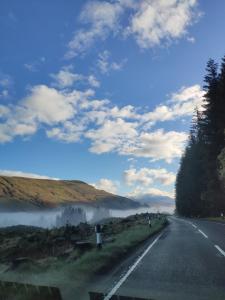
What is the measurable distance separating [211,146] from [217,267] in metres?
42.1

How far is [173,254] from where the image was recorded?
1584cm

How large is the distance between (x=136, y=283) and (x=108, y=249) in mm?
5983

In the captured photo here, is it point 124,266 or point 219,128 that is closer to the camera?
point 124,266

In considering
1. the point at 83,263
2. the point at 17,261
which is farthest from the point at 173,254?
the point at 17,261

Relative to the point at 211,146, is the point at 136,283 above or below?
below

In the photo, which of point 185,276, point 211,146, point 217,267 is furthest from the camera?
point 211,146

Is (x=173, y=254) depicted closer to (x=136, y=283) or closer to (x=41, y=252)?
(x=136, y=283)

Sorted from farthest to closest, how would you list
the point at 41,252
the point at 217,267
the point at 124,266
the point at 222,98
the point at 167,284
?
1. the point at 222,98
2. the point at 41,252
3. the point at 124,266
4. the point at 217,267
5. the point at 167,284

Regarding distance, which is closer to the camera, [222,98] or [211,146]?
[222,98]

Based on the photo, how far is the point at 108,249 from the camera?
1602cm

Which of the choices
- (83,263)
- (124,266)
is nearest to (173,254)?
(124,266)

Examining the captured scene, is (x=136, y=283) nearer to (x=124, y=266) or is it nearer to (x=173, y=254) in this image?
(x=124, y=266)

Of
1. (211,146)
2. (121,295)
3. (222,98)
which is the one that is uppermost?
(222,98)

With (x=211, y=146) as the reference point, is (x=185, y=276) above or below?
below
